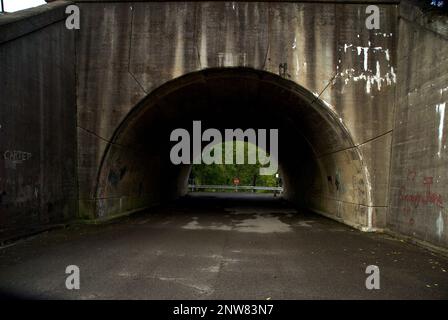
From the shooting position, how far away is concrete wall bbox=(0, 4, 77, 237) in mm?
7000

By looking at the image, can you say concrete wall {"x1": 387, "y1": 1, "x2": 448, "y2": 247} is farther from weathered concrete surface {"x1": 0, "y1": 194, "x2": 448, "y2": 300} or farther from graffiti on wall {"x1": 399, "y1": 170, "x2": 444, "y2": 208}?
weathered concrete surface {"x1": 0, "y1": 194, "x2": 448, "y2": 300}

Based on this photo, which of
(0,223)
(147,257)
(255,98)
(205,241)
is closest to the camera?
(147,257)

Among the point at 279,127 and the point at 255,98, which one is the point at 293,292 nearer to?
the point at 255,98

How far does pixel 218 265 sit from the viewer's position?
550 centimetres

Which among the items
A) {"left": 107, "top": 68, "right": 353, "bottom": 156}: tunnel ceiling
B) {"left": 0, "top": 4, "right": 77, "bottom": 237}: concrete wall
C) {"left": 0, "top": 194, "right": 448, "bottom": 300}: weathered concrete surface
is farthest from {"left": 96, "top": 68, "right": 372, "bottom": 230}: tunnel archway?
{"left": 0, "top": 194, "right": 448, "bottom": 300}: weathered concrete surface

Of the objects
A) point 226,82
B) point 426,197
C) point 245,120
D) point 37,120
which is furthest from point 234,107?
point 426,197

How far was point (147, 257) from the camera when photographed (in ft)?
19.5

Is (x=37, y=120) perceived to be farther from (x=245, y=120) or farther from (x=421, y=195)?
(x=245, y=120)

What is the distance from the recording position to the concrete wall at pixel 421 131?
6875 mm

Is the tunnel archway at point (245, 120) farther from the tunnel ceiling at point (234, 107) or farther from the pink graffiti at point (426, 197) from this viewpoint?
the pink graffiti at point (426, 197)

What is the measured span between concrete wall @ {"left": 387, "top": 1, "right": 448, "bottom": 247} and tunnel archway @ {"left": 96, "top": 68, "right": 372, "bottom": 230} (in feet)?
3.56

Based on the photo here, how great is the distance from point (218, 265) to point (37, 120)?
569 cm

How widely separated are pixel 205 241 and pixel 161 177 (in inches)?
396
